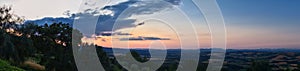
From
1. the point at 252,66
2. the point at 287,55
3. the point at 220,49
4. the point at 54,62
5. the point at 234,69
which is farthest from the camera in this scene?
the point at 287,55

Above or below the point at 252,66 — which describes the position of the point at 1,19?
above

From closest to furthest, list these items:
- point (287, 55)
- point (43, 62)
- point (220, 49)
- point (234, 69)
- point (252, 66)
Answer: point (220, 49) < point (43, 62) < point (252, 66) < point (234, 69) < point (287, 55)

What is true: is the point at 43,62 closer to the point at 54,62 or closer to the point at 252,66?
the point at 54,62

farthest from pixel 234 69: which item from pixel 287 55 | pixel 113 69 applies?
pixel 113 69

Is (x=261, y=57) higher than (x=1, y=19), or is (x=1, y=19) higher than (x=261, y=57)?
(x=1, y=19)

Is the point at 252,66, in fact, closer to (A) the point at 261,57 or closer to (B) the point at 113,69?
(A) the point at 261,57

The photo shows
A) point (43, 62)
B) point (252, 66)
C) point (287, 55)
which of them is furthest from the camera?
point (287, 55)

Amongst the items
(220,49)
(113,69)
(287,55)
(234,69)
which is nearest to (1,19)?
(113,69)

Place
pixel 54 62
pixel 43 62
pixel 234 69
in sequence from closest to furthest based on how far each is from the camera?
pixel 54 62 < pixel 43 62 < pixel 234 69

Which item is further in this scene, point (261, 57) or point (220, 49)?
point (261, 57)
